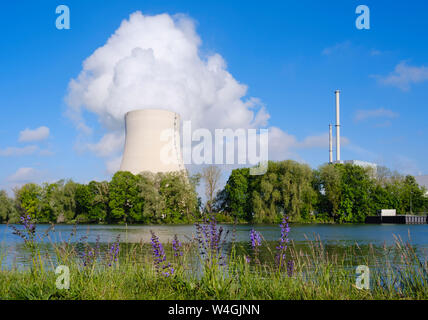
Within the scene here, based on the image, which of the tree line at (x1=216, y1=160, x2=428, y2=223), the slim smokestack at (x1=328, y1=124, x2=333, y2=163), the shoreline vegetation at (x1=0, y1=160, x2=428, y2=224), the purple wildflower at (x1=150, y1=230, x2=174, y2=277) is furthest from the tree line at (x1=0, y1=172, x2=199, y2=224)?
the purple wildflower at (x1=150, y1=230, x2=174, y2=277)

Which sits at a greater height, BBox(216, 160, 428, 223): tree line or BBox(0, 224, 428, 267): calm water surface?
BBox(216, 160, 428, 223): tree line

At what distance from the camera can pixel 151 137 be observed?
95.7 ft

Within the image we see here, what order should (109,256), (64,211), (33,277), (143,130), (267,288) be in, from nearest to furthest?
(267,288)
(33,277)
(109,256)
(143,130)
(64,211)

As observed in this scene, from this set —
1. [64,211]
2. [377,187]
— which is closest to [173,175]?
[64,211]

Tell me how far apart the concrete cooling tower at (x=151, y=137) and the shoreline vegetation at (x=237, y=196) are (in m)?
4.39

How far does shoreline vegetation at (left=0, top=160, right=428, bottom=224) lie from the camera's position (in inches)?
1411

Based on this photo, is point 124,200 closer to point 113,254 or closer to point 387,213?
point 387,213

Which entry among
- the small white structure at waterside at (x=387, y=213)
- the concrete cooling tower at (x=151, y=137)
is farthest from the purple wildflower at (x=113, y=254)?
the small white structure at waterside at (x=387, y=213)

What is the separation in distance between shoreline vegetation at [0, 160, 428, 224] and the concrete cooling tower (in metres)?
4.39

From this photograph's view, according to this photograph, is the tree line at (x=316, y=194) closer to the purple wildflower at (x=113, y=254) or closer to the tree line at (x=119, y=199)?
the tree line at (x=119, y=199)

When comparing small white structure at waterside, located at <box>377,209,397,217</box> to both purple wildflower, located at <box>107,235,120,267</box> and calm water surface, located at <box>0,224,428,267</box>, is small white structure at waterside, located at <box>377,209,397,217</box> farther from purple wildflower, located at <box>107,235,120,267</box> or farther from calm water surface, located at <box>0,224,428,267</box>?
purple wildflower, located at <box>107,235,120,267</box>
